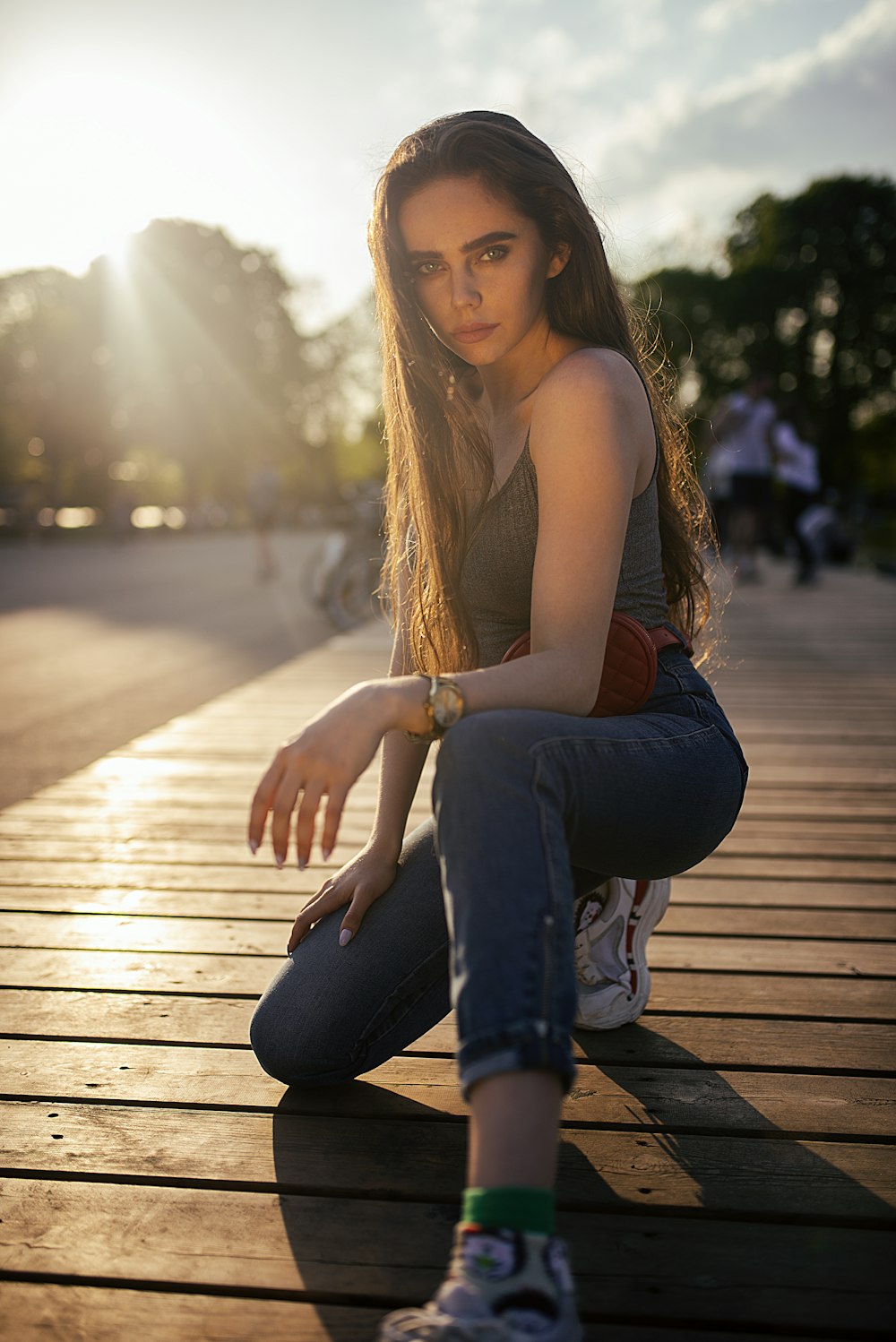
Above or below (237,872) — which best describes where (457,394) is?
above

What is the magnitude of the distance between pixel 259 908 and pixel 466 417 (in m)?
1.32

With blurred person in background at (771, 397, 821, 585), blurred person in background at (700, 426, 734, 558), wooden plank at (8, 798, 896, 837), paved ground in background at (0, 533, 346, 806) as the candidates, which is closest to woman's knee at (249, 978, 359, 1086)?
wooden plank at (8, 798, 896, 837)

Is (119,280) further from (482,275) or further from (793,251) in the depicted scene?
(482,275)

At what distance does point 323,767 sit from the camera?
1467mm

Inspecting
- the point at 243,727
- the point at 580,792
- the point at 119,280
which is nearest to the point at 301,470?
the point at 119,280

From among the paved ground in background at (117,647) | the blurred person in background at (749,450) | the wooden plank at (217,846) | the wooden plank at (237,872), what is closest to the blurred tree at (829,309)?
the paved ground in background at (117,647)

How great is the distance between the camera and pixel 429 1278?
1429 millimetres

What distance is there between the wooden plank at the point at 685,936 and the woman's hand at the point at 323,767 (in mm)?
1148

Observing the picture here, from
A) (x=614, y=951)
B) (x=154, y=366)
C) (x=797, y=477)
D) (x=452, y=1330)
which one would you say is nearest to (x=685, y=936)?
(x=614, y=951)

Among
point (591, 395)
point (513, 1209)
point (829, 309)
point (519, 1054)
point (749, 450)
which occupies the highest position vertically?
point (829, 309)

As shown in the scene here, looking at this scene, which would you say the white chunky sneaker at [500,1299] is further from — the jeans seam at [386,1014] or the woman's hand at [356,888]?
the woman's hand at [356,888]

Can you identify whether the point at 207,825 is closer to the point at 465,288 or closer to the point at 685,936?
the point at 685,936

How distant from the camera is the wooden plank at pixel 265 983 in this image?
222 cm

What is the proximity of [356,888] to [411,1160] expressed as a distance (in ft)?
1.51
